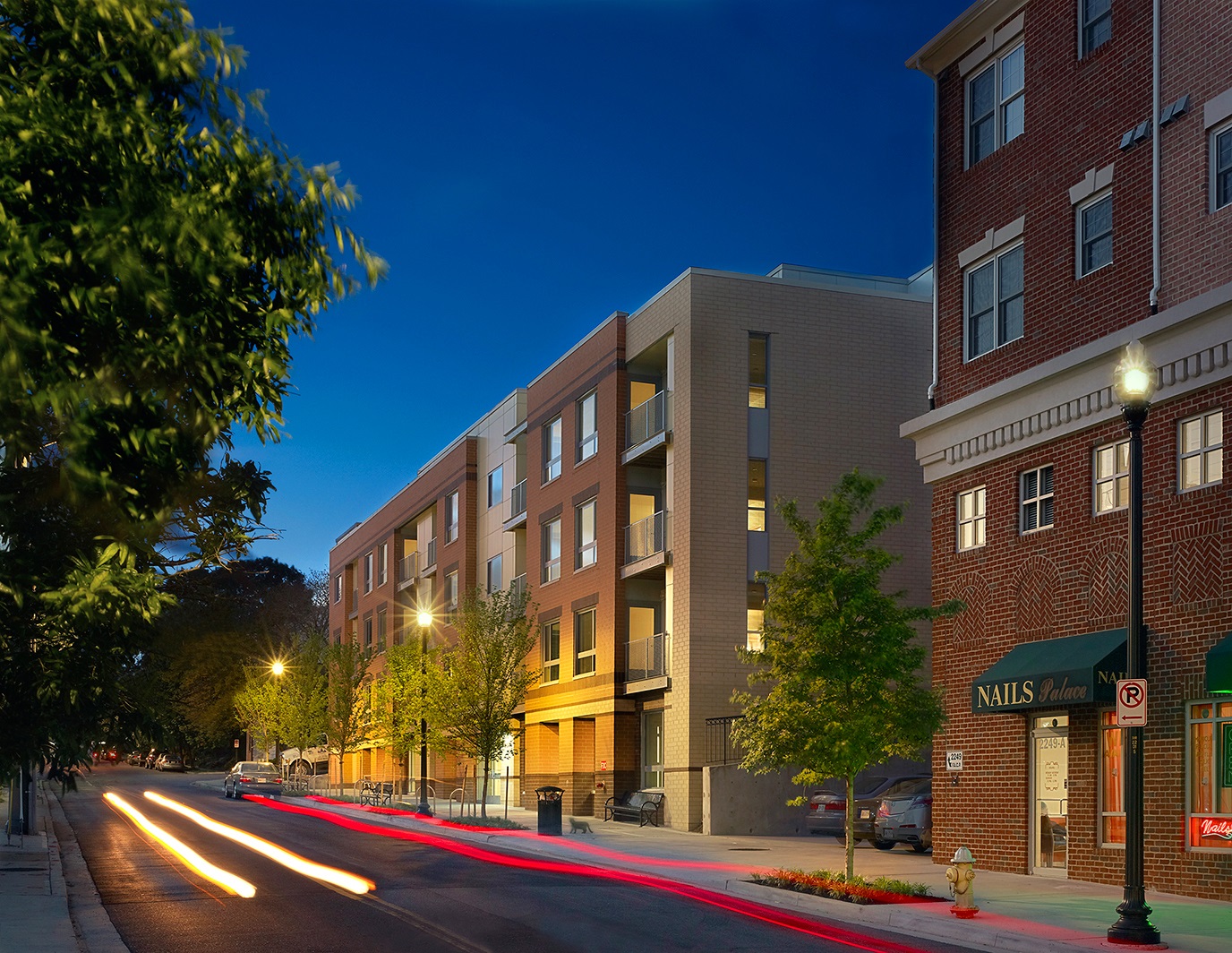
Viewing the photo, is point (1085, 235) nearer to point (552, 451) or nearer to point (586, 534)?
point (586, 534)

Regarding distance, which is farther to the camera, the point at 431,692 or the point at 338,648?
the point at 338,648

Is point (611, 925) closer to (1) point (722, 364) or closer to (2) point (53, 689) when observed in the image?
(2) point (53, 689)

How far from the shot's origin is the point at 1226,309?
19.1 meters

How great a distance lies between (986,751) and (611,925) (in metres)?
10.0

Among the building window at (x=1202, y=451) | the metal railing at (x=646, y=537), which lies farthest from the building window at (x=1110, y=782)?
the metal railing at (x=646, y=537)

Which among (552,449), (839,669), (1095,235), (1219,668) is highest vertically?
(1095,235)

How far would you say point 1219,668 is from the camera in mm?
17953

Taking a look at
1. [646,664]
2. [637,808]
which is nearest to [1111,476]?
[637,808]

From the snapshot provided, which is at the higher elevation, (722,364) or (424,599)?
(722,364)

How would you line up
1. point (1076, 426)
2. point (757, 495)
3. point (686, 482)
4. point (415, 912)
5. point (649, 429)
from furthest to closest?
point (649, 429) < point (757, 495) < point (686, 482) < point (1076, 426) < point (415, 912)

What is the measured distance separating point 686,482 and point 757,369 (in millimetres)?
3959

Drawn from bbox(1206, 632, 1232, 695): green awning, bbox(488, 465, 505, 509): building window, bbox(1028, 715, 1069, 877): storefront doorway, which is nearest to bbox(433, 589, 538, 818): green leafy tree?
bbox(488, 465, 505, 509): building window

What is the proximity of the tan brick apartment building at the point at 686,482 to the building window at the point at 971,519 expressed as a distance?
1288 cm

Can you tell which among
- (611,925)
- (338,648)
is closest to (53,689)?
(611,925)
